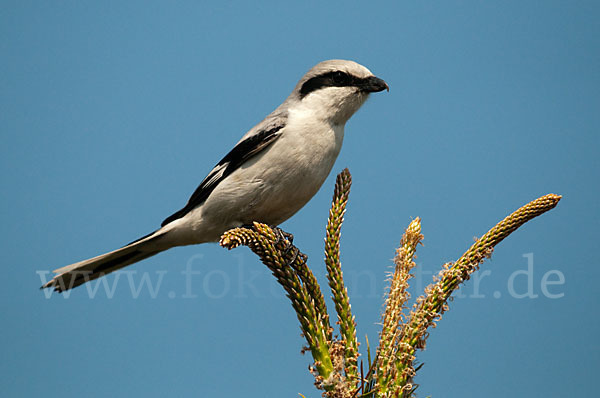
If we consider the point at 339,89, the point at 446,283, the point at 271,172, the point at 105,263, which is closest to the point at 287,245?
the point at 271,172

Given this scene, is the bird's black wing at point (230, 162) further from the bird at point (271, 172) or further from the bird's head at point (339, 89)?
the bird's head at point (339, 89)

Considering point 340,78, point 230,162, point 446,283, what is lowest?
point 446,283

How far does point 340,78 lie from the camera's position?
3178mm

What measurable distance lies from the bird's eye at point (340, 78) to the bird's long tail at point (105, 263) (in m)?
1.44

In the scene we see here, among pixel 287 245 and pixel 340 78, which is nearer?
pixel 287 245

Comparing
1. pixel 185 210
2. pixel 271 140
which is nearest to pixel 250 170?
pixel 271 140

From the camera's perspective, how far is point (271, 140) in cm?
296

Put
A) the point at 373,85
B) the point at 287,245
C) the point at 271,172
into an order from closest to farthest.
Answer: the point at 287,245 → the point at 271,172 → the point at 373,85

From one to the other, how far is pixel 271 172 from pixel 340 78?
2.60 feet

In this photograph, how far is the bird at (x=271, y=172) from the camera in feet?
9.41

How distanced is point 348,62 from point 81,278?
206cm

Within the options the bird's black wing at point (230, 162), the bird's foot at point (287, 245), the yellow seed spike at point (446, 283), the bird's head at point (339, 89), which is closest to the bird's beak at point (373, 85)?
the bird's head at point (339, 89)

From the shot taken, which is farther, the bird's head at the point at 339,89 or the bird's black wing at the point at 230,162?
the bird's head at the point at 339,89

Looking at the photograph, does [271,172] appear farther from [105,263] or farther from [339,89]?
[105,263]
